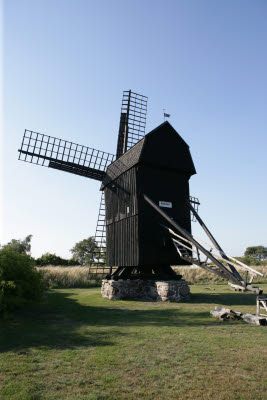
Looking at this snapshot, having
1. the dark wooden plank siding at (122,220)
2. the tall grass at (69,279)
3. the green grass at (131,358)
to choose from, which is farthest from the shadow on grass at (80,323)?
the tall grass at (69,279)

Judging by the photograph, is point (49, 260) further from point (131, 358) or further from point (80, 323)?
point (131, 358)

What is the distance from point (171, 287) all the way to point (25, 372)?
936 centimetres

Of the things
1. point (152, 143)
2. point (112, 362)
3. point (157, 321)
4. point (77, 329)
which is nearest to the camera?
point (112, 362)

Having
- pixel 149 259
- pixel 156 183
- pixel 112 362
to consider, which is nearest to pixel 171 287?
pixel 149 259

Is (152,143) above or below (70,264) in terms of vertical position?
above

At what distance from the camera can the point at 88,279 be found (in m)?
23.5

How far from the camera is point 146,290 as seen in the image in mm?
14539

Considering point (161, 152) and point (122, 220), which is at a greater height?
point (161, 152)

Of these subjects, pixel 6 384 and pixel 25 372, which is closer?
pixel 6 384

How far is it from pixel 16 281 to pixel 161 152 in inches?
384

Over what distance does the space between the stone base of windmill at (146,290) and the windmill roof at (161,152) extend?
20.1 ft

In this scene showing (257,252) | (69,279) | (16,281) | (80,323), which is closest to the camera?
(80,323)

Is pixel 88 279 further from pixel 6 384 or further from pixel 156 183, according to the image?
pixel 6 384

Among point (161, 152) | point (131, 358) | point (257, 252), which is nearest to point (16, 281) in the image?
point (131, 358)
